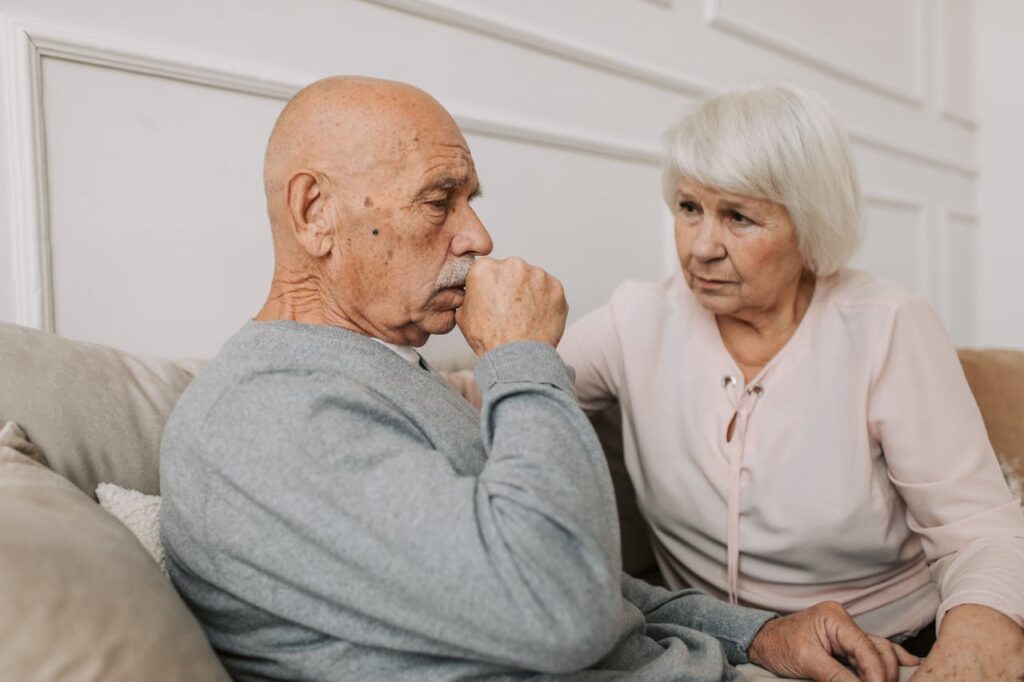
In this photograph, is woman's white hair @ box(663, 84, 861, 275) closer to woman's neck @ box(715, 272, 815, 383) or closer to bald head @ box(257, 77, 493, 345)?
woman's neck @ box(715, 272, 815, 383)

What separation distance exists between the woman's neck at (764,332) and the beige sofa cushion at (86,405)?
0.92 metres

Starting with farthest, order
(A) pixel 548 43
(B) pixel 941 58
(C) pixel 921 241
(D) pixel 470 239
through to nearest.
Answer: (B) pixel 941 58
(C) pixel 921 241
(A) pixel 548 43
(D) pixel 470 239

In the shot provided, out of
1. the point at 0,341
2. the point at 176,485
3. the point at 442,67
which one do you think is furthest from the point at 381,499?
the point at 442,67

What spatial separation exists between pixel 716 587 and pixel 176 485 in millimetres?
945

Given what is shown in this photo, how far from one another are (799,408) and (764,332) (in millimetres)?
166

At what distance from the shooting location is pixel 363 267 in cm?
100

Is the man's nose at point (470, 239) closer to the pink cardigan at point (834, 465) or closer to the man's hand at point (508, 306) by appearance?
the man's hand at point (508, 306)

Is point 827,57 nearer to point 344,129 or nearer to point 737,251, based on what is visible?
point 737,251

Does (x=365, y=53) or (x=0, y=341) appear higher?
(x=365, y=53)

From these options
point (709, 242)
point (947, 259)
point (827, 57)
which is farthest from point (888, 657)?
point (947, 259)

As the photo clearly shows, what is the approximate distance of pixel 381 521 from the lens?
745 mm

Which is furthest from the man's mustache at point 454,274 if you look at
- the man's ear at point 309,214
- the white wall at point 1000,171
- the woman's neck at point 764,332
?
the white wall at point 1000,171

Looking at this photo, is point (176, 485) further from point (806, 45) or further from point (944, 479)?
point (806, 45)

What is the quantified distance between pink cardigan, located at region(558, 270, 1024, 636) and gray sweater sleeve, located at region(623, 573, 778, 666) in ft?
0.66
